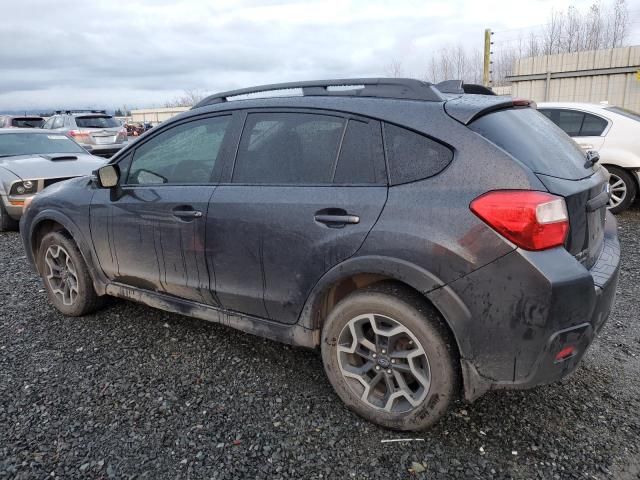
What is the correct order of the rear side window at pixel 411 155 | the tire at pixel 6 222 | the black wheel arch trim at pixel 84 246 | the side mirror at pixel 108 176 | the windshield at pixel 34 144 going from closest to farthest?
the rear side window at pixel 411 155
the side mirror at pixel 108 176
the black wheel arch trim at pixel 84 246
the tire at pixel 6 222
the windshield at pixel 34 144

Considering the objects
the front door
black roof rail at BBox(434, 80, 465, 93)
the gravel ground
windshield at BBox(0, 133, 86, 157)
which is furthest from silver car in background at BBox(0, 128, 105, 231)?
black roof rail at BBox(434, 80, 465, 93)

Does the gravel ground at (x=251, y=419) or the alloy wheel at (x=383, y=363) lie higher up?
the alloy wheel at (x=383, y=363)

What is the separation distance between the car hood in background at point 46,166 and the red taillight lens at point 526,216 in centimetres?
667

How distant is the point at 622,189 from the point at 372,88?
5.89 m

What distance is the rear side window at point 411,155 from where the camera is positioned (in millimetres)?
2326

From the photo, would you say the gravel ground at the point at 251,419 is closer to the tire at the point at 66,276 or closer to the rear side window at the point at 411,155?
the tire at the point at 66,276

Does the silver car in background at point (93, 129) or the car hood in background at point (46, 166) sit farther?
the silver car in background at point (93, 129)

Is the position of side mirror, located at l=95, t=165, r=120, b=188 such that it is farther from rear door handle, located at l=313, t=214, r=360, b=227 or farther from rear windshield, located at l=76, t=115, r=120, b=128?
rear windshield, located at l=76, t=115, r=120, b=128

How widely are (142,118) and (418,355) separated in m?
58.1

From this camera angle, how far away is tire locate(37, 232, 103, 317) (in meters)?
3.95

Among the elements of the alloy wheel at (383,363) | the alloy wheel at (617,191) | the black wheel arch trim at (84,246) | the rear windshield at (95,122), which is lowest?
the alloy wheel at (617,191)

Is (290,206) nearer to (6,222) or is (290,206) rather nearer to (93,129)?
(6,222)

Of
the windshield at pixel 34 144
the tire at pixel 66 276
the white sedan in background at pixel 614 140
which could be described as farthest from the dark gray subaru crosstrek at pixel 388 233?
the windshield at pixel 34 144

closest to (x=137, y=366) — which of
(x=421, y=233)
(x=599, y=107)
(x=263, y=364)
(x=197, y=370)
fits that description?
(x=197, y=370)
